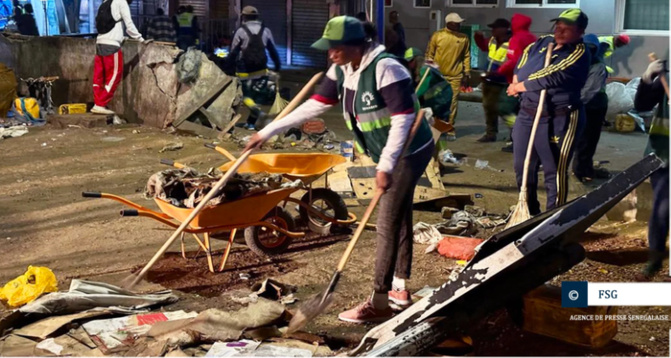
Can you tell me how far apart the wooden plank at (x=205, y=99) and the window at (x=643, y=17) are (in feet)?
25.4

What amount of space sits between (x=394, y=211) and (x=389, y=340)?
0.96m

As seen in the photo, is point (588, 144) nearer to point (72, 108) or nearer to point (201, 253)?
point (201, 253)

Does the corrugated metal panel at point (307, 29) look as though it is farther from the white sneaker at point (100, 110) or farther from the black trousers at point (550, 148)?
the black trousers at point (550, 148)

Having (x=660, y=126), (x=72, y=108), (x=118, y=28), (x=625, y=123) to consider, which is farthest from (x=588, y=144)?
(x=72, y=108)

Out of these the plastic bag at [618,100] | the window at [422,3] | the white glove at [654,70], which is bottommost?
the plastic bag at [618,100]

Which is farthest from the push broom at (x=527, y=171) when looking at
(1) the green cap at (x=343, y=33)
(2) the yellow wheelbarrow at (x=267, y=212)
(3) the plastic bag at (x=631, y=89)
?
Result: (3) the plastic bag at (x=631, y=89)

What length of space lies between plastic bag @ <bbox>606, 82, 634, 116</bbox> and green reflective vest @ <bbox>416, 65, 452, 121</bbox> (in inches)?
188

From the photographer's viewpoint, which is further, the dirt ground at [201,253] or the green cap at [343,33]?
the dirt ground at [201,253]

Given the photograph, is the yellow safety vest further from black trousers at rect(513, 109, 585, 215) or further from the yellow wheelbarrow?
the yellow wheelbarrow

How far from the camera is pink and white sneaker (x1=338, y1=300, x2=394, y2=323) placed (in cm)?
547

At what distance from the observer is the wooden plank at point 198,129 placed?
12062 millimetres

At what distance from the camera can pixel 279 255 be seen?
274 inches

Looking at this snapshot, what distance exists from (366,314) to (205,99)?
24.0 ft

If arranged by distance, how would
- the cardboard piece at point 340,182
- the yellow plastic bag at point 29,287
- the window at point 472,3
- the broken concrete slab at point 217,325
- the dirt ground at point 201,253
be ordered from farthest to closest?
the window at point 472,3
the cardboard piece at point 340,182
the yellow plastic bag at point 29,287
the dirt ground at point 201,253
the broken concrete slab at point 217,325
